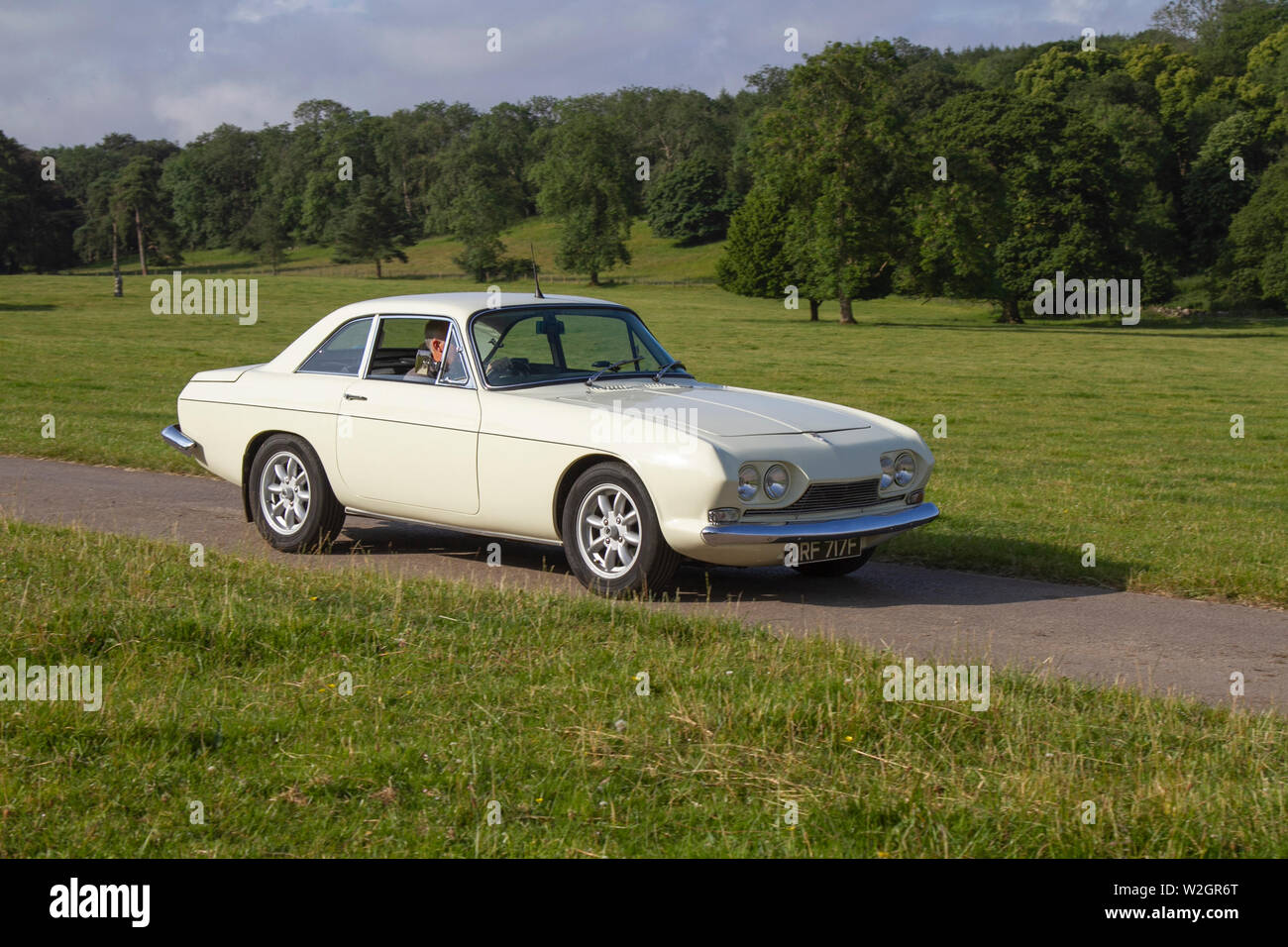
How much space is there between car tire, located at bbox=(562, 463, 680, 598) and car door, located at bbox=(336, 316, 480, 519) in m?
0.80

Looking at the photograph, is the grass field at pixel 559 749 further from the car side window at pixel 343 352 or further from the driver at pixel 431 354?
the car side window at pixel 343 352

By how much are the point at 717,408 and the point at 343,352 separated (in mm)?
2907

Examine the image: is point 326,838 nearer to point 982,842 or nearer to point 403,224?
point 982,842

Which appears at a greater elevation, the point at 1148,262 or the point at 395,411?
the point at 1148,262

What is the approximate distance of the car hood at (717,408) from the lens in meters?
7.60

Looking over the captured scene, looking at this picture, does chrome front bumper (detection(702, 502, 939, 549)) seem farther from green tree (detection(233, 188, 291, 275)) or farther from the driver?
green tree (detection(233, 188, 291, 275))

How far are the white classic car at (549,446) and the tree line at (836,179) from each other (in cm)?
2912

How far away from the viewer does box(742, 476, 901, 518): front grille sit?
7449 millimetres

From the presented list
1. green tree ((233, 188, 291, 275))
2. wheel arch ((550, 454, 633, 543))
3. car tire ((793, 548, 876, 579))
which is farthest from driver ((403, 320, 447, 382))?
green tree ((233, 188, 291, 275))

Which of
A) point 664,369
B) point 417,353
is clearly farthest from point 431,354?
point 664,369

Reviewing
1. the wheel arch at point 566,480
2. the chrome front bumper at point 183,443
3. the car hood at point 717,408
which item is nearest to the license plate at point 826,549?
the car hood at point 717,408

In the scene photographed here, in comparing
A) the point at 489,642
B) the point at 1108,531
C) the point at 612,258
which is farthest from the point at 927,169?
the point at 489,642
